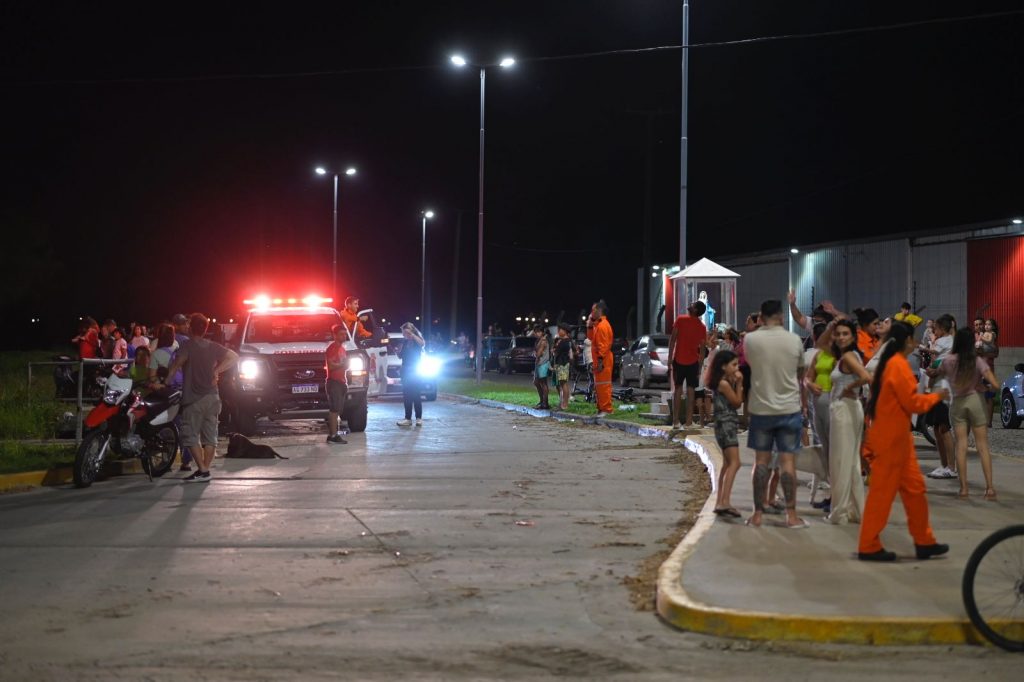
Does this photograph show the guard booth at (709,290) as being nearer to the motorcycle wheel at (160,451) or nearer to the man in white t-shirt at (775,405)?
the motorcycle wheel at (160,451)

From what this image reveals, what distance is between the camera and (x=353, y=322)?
25375 mm

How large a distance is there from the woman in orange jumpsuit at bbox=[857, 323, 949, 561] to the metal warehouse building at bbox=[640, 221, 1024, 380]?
89.9 ft

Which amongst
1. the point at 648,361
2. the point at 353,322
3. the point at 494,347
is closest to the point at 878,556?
the point at 353,322

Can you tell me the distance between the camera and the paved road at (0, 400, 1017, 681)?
6328 mm

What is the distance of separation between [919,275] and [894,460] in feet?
118

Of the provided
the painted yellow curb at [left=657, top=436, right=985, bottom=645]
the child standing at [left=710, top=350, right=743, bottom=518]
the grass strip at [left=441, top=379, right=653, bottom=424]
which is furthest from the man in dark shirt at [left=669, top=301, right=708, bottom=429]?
the painted yellow curb at [left=657, top=436, right=985, bottom=645]

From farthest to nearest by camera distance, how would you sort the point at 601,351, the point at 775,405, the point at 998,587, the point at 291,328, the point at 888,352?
the point at 601,351 < the point at 291,328 < the point at 775,405 < the point at 888,352 < the point at 998,587

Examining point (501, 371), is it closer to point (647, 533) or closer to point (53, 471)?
point (53, 471)

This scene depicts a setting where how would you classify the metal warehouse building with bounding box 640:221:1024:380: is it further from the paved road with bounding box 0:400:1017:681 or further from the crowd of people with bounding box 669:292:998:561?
the paved road with bounding box 0:400:1017:681

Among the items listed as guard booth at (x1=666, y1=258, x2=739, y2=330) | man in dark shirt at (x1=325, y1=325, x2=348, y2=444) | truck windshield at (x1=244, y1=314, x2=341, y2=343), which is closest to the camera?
man in dark shirt at (x1=325, y1=325, x2=348, y2=444)

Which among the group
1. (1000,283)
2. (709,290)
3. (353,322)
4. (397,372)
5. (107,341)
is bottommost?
(397,372)

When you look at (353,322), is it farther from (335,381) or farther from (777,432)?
(777,432)

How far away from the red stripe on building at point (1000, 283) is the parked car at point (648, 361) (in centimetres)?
990

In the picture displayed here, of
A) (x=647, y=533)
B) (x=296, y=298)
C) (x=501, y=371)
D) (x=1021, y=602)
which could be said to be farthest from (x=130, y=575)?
(x=501, y=371)
